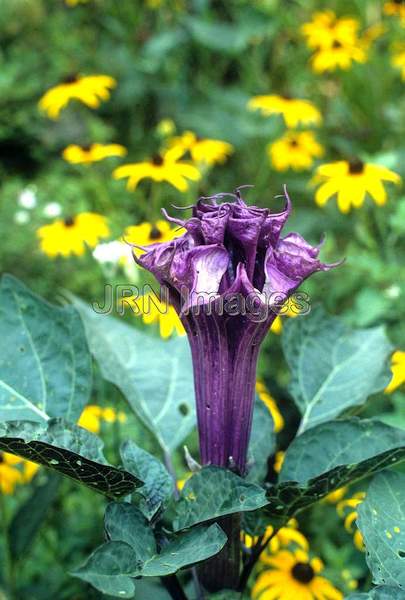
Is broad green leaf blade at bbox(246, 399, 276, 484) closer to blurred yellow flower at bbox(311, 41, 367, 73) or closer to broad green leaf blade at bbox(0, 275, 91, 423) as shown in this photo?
broad green leaf blade at bbox(0, 275, 91, 423)

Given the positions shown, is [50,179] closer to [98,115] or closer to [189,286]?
[98,115]

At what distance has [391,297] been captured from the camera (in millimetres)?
1322

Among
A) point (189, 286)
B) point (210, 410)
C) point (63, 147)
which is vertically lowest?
point (63, 147)

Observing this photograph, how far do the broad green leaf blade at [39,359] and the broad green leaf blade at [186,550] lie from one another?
6.9 inches

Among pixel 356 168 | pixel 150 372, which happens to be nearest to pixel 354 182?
pixel 356 168

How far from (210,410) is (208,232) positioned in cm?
15

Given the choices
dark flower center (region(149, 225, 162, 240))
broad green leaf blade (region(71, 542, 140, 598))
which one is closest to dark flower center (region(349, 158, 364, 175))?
dark flower center (region(149, 225, 162, 240))

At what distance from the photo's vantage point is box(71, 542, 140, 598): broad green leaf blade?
504 mm

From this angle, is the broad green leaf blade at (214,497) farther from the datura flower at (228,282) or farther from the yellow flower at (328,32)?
the yellow flower at (328,32)

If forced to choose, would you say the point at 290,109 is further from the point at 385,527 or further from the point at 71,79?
the point at 385,527

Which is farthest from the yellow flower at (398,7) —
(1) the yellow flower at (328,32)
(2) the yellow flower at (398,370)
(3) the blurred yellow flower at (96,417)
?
(3) the blurred yellow flower at (96,417)

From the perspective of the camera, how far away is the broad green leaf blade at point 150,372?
74 cm

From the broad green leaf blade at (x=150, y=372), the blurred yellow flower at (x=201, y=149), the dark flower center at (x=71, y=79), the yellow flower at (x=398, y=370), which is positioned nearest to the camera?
the broad green leaf blade at (x=150, y=372)

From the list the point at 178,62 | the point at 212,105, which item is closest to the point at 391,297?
the point at 212,105
